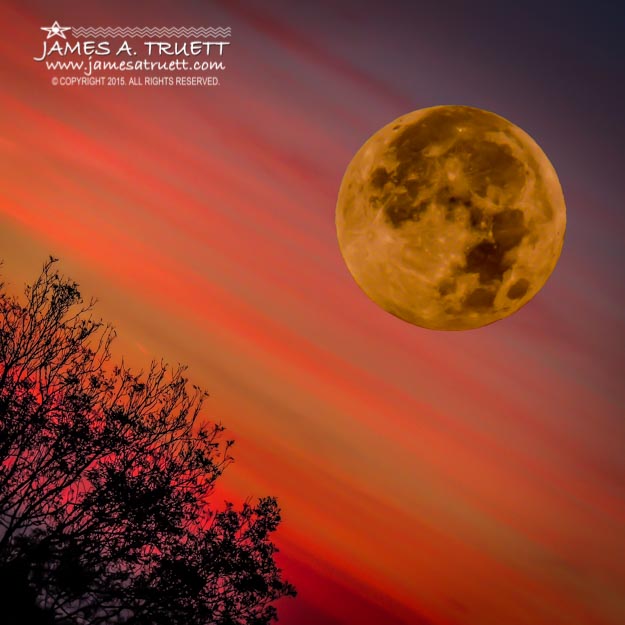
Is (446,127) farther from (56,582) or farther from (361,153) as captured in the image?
(56,582)

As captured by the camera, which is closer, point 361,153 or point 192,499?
point 361,153

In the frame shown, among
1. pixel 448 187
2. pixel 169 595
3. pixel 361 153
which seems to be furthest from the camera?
pixel 169 595

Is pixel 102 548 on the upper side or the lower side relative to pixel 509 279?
lower

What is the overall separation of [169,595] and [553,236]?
505 inches

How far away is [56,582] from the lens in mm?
10156

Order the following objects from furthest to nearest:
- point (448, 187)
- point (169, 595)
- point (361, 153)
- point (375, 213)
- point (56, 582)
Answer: point (169, 595) < point (56, 582) < point (361, 153) < point (375, 213) < point (448, 187)

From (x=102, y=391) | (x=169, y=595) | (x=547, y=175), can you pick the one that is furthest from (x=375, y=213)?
(x=169, y=595)

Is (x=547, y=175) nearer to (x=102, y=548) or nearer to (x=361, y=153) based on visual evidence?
(x=361, y=153)

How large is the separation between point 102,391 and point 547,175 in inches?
454

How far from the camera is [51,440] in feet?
37.8

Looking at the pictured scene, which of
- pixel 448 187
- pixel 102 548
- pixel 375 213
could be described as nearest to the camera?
pixel 448 187

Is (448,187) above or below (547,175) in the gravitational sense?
below

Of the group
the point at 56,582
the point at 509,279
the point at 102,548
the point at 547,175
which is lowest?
the point at 56,582

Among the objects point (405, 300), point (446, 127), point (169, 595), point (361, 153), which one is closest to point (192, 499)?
point (169, 595)
